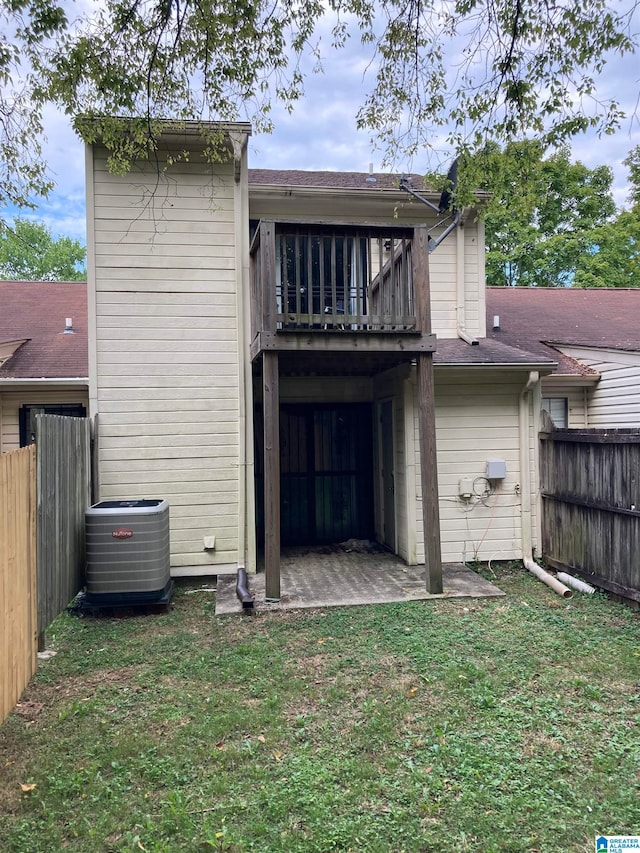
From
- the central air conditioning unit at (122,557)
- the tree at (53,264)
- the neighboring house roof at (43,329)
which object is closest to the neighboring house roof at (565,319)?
the central air conditioning unit at (122,557)

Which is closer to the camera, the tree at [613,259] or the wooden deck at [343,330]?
the wooden deck at [343,330]

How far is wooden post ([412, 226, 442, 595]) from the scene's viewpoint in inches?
223

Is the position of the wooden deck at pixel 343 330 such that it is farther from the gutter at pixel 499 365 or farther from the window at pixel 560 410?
the window at pixel 560 410

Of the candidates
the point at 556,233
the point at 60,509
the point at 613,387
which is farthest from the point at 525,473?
the point at 556,233

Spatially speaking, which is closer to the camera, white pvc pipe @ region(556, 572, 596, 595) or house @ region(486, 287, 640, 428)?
white pvc pipe @ region(556, 572, 596, 595)

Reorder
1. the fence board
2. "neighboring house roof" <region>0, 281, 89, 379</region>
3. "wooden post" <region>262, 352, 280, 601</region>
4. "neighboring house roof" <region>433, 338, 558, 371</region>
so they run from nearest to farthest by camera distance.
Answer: the fence board
"wooden post" <region>262, 352, 280, 601</region>
"neighboring house roof" <region>433, 338, 558, 371</region>
"neighboring house roof" <region>0, 281, 89, 379</region>

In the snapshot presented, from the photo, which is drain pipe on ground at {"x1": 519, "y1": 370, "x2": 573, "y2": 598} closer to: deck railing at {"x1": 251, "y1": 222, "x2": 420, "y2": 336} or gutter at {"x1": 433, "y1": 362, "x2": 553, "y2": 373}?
gutter at {"x1": 433, "y1": 362, "x2": 553, "y2": 373}

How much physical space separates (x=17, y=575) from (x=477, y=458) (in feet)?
16.9

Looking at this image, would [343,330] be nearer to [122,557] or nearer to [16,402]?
[122,557]

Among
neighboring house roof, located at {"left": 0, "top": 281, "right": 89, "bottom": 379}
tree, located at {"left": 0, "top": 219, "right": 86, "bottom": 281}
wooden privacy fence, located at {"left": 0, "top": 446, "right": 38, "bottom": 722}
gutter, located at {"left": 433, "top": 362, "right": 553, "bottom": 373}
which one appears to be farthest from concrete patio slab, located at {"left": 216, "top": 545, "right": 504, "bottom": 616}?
tree, located at {"left": 0, "top": 219, "right": 86, "bottom": 281}

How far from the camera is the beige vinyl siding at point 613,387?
25.8 ft

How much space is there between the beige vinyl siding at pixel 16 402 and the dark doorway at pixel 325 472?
2914mm

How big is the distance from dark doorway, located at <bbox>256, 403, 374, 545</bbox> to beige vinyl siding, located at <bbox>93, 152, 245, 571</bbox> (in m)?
1.66

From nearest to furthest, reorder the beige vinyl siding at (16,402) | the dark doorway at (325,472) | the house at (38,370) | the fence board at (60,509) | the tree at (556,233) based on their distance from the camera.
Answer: the fence board at (60,509)
the house at (38,370)
the beige vinyl siding at (16,402)
the dark doorway at (325,472)
the tree at (556,233)
